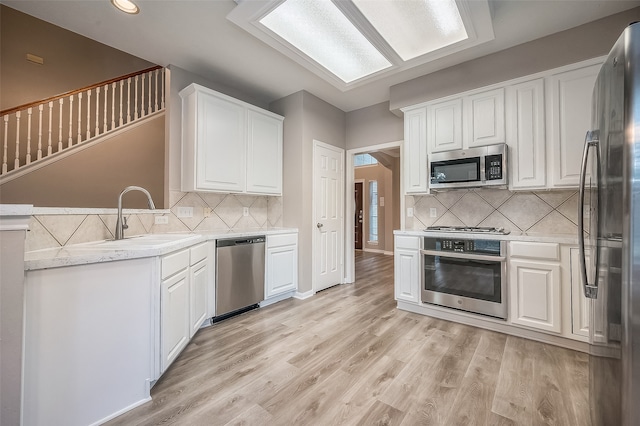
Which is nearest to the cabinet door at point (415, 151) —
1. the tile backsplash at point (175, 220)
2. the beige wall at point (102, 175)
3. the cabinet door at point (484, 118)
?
the cabinet door at point (484, 118)

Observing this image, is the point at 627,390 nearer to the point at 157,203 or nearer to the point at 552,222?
the point at 552,222

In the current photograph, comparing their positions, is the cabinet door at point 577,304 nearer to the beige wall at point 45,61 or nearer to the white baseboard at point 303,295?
the white baseboard at point 303,295

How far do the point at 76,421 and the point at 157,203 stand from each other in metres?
3.28

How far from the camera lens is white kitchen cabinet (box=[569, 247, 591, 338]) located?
6.62 feet

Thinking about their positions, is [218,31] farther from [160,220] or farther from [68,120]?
[68,120]

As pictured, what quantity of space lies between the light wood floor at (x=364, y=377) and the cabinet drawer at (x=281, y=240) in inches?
35.1

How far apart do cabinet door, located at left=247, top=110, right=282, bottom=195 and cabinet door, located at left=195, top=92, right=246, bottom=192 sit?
0.34 feet

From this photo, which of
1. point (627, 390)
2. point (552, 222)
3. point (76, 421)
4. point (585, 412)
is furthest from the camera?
point (552, 222)

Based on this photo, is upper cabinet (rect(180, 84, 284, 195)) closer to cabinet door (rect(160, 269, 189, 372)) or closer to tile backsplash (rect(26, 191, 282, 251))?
tile backsplash (rect(26, 191, 282, 251))

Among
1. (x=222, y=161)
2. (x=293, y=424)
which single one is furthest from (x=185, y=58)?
(x=293, y=424)

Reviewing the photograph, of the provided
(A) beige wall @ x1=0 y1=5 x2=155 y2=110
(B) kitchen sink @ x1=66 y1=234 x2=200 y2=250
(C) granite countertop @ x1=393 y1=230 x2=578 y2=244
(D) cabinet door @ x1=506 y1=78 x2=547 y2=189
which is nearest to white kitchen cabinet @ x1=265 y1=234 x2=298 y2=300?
(B) kitchen sink @ x1=66 y1=234 x2=200 y2=250

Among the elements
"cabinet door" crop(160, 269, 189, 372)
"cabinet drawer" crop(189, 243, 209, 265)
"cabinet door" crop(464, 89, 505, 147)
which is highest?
"cabinet door" crop(464, 89, 505, 147)

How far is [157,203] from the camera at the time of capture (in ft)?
13.2

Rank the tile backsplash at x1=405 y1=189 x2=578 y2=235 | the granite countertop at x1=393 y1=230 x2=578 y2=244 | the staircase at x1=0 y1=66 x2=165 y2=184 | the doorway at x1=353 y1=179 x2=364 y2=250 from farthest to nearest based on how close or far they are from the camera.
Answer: the doorway at x1=353 y1=179 x2=364 y2=250 → the staircase at x1=0 y1=66 x2=165 y2=184 → the tile backsplash at x1=405 y1=189 x2=578 y2=235 → the granite countertop at x1=393 y1=230 x2=578 y2=244
